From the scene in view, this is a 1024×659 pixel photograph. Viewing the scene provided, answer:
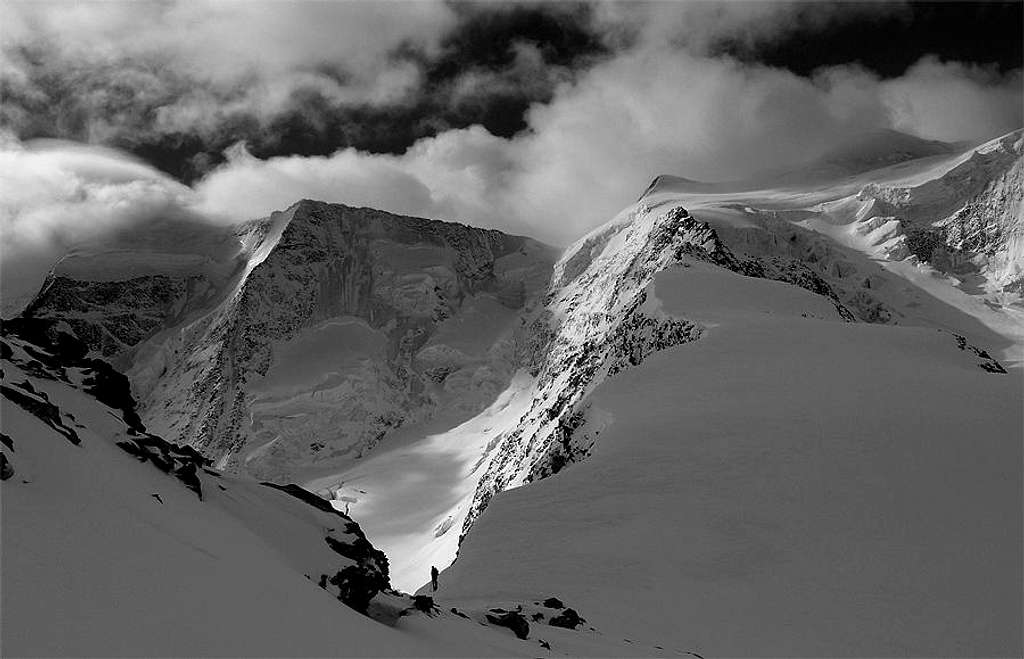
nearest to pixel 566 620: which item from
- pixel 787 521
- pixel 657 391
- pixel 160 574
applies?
pixel 787 521

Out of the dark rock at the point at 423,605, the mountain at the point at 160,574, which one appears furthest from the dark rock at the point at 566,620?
the dark rock at the point at 423,605

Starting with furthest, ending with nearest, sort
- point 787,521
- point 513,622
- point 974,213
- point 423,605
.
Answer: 1. point 974,213
2. point 787,521
3. point 513,622
4. point 423,605

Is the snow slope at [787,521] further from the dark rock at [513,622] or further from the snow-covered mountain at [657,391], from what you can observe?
the dark rock at [513,622]

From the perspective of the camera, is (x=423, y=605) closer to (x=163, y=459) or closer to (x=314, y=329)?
(x=163, y=459)

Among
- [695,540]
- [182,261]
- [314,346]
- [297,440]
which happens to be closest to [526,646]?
[695,540]

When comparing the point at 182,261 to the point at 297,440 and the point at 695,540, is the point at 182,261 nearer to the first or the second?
the point at 297,440
